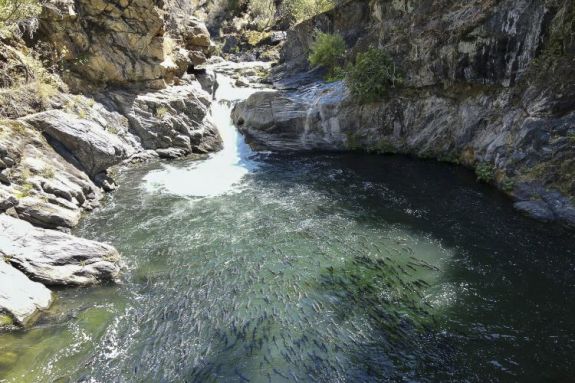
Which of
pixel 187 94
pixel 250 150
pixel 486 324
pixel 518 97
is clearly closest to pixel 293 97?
pixel 250 150

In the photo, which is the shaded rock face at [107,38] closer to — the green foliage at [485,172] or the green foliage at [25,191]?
the green foliage at [25,191]

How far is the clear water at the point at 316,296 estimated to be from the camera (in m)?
8.43

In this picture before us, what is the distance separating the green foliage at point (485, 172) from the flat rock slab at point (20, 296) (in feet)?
60.3

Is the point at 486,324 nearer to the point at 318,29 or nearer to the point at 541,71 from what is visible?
the point at 541,71

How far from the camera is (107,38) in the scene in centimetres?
2348

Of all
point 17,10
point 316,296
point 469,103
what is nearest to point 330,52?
point 469,103

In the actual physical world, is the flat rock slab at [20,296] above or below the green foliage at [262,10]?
below

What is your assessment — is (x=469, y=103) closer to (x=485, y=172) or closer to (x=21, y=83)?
(x=485, y=172)

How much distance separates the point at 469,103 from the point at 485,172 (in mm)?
4593

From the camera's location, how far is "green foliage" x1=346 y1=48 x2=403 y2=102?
2406 cm

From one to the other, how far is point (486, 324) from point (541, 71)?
1350 centimetres

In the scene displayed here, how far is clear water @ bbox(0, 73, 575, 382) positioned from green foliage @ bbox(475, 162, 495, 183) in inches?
42.1

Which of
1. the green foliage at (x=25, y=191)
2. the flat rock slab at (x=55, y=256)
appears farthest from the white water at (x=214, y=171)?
the flat rock slab at (x=55, y=256)

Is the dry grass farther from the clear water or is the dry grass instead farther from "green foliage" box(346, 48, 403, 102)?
"green foliage" box(346, 48, 403, 102)
